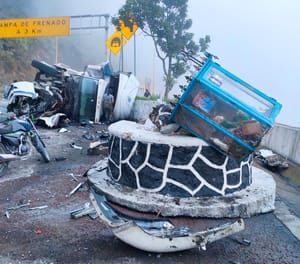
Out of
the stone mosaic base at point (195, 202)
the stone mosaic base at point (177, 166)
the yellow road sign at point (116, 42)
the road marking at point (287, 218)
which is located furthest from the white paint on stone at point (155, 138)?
the yellow road sign at point (116, 42)

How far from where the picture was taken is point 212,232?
12.6 feet

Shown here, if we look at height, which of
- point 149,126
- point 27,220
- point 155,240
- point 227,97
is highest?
point 227,97

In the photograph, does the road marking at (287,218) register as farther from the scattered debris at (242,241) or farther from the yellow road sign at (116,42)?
the yellow road sign at (116,42)

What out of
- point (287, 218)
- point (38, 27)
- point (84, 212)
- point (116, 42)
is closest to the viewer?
point (84, 212)

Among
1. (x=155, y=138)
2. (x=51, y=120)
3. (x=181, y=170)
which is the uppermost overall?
(x=155, y=138)

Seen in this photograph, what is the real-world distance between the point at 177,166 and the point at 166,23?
15.6 metres

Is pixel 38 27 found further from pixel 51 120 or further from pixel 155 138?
pixel 155 138

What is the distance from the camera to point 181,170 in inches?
184

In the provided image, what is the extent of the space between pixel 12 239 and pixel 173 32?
54.9 feet

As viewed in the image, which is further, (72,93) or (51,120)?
(72,93)

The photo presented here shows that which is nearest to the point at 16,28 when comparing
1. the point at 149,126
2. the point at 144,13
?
the point at 144,13

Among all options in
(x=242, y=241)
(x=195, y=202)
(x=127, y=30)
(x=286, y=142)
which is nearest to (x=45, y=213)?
(x=195, y=202)

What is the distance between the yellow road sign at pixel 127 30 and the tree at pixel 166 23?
204 millimetres

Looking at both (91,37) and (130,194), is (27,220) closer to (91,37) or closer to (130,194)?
(130,194)
